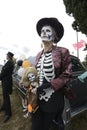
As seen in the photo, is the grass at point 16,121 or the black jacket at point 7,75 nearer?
the grass at point 16,121

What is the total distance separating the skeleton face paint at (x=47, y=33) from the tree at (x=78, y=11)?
985cm

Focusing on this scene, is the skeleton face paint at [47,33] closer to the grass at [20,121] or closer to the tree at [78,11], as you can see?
the grass at [20,121]

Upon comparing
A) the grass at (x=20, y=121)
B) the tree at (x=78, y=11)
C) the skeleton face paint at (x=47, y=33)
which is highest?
the tree at (x=78, y=11)

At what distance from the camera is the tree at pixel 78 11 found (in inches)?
530

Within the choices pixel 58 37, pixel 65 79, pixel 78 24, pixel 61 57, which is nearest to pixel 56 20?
pixel 58 37

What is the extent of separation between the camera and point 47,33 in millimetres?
3684

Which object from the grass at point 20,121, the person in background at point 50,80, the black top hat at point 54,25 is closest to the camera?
the person in background at point 50,80

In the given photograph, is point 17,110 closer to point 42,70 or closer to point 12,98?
Result: point 12,98

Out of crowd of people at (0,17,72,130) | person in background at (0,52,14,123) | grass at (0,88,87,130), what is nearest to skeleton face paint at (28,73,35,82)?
crowd of people at (0,17,72,130)

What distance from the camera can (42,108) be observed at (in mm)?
3535

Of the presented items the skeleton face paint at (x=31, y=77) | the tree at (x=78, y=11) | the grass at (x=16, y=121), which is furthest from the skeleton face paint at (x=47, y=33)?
the tree at (x=78, y=11)

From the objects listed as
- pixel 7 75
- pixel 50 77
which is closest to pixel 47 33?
pixel 50 77

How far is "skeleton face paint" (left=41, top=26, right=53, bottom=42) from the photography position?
12.0 feet

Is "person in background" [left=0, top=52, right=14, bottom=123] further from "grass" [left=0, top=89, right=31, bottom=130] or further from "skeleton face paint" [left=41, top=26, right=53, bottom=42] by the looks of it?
"skeleton face paint" [left=41, top=26, right=53, bottom=42]
